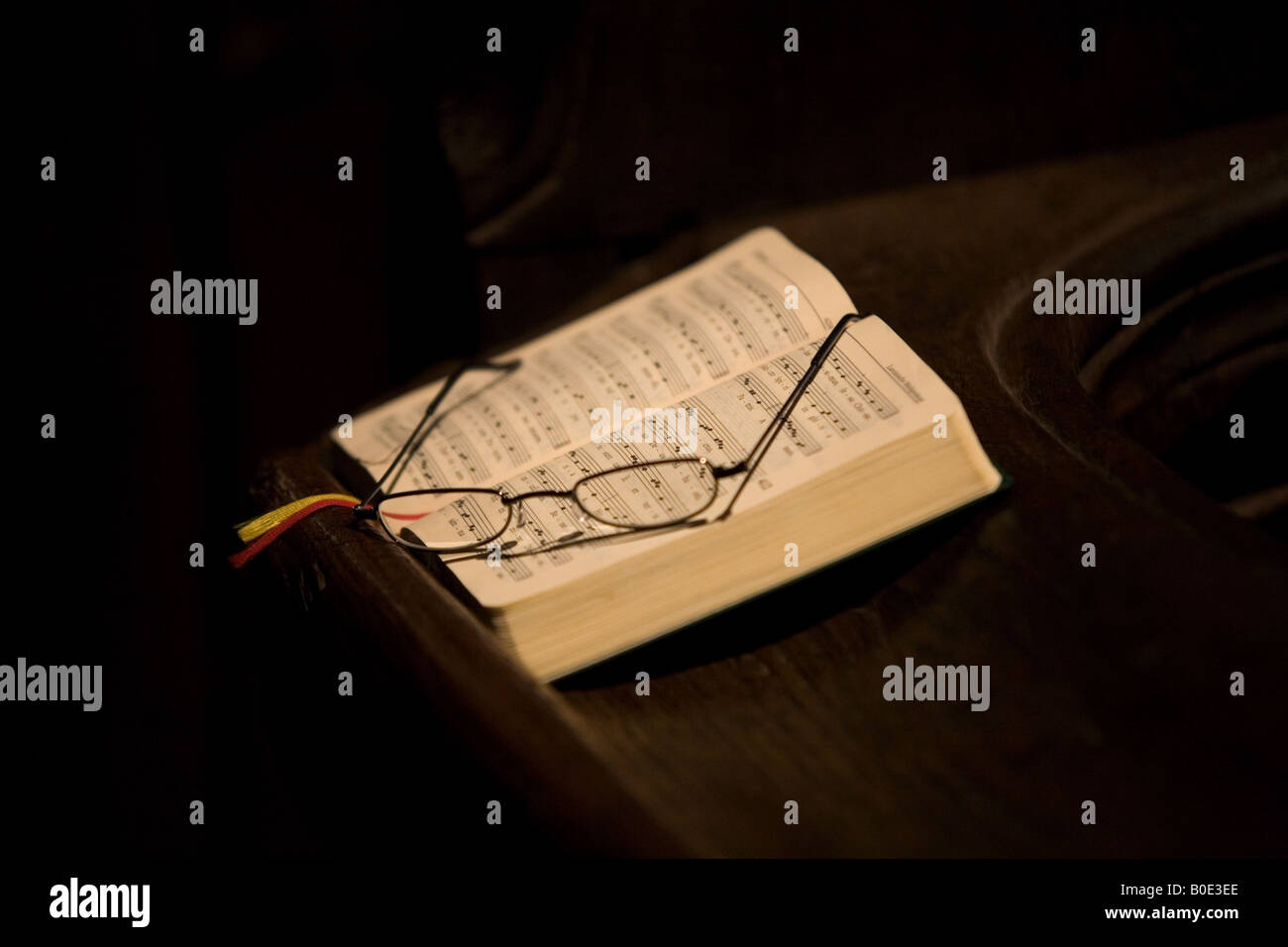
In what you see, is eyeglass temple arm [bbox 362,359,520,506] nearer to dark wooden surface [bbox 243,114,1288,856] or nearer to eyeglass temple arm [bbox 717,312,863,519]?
dark wooden surface [bbox 243,114,1288,856]

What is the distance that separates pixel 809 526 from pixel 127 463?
43.7 inches

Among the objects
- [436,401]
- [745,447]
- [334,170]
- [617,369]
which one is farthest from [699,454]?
[334,170]

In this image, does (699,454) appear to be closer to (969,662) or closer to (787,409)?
(787,409)

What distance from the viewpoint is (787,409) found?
0.86 meters

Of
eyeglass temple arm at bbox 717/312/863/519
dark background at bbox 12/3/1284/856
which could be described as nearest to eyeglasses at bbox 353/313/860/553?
eyeglass temple arm at bbox 717/312/863/519

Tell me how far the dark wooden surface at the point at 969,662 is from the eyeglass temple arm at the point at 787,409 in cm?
11

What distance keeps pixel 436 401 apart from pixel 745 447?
34 cm

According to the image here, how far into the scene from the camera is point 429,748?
73 centimetres

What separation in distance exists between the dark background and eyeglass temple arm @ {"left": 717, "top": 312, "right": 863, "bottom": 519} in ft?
2.00

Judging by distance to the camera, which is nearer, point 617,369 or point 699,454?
point 699,454

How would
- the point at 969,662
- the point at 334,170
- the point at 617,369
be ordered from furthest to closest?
the point at 334,170 < the point at 617,369 < the point at 969,662

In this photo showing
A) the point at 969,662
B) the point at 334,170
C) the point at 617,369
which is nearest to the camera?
the point at 969,662

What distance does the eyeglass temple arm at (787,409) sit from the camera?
0.81 m
